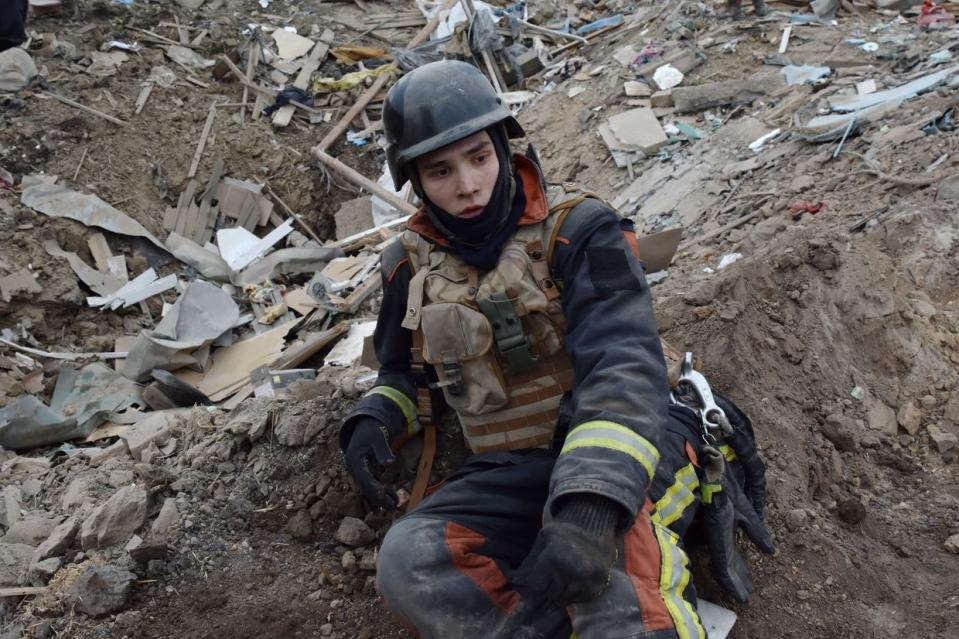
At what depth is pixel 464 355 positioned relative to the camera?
2529 millimetres

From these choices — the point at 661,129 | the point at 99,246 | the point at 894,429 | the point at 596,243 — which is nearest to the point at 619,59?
the point at 661,129

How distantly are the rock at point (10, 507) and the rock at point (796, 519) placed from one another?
3.40 m

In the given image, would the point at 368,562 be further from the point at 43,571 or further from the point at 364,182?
the point at 364,182

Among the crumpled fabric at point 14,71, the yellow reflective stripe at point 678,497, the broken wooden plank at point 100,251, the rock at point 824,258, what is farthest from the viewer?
the crumpled fabric at point 14,71

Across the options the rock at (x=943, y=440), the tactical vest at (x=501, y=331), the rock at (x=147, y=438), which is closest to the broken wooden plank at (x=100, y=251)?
the rock at (x=147, y=438)

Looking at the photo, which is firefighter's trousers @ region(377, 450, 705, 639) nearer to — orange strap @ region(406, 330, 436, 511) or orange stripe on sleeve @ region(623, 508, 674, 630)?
orange stripe on sleeve @ region(623, 508, 674, 630)

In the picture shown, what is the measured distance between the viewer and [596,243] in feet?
7.73

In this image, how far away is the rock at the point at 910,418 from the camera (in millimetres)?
3275

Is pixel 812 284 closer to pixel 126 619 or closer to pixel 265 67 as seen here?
pixel 126 619

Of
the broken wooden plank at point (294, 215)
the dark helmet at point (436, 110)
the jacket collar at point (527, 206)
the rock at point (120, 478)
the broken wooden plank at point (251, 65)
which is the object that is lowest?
the broken wooden plank at point (294, 215)

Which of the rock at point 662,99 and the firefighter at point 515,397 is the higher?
the firefighter at point 515,397

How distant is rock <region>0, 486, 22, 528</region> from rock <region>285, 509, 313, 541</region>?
1458 mm

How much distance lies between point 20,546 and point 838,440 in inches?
136

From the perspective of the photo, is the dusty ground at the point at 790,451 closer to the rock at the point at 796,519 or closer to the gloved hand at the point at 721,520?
the rock at the point at 796,519
